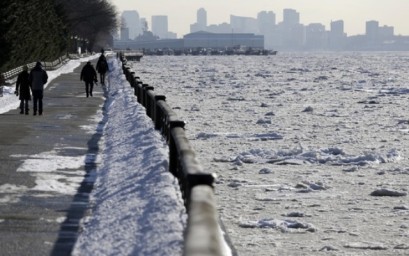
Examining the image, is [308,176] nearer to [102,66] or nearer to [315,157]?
[315,157]

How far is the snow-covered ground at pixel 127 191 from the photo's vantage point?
845 cm

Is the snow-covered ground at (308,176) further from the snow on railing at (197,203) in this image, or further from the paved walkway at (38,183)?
the paved walkway at (38,183)

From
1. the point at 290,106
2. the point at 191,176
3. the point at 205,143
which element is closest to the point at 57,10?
the point at 290,106

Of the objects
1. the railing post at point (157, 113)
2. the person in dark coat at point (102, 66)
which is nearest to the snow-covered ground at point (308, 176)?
the railing post at point (157, 113)

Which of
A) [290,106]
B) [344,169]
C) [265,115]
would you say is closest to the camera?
[344,169]

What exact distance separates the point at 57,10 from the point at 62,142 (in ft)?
248

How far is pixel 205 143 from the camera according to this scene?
21.2m

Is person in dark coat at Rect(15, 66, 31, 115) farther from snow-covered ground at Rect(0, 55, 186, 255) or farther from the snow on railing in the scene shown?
the snow on railing

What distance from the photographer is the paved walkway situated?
31.6 ft

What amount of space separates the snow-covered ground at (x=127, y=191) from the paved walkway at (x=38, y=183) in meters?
0.11

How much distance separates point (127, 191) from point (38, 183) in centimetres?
228

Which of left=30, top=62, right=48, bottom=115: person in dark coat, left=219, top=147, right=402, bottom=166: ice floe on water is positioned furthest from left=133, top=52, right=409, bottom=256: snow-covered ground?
left=30, top=62, right=48, bottom=115: person in dark coat

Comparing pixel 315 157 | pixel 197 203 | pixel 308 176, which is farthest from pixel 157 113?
pixel 197 203

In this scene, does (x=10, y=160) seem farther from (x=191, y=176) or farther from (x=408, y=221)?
(x=191, y=176)
